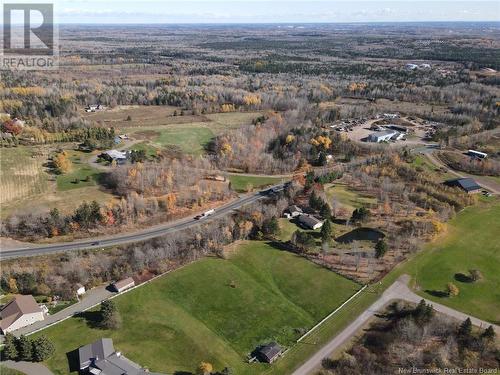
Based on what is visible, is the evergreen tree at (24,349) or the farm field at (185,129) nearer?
the evergreen tree at (24,349)

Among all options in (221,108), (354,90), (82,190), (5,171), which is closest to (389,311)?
(82,190)

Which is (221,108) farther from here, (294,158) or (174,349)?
(174,349)

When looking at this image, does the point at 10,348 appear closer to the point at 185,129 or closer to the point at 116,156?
the point at 116,156

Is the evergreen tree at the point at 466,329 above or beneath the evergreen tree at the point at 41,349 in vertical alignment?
above

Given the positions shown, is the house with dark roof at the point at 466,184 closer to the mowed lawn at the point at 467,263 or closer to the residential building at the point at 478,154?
the mowed lawn at the point at 467,263

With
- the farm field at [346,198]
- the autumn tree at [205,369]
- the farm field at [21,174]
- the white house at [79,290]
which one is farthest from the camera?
the farm field at [21,174]

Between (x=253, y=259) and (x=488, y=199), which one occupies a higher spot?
(x=488, y=199)

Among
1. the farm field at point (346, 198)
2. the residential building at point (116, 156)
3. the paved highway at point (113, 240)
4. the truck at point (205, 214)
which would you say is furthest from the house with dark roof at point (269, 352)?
the residential building at point (116, 156)
